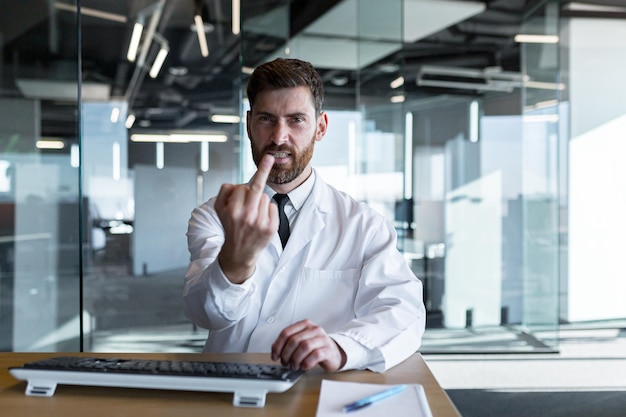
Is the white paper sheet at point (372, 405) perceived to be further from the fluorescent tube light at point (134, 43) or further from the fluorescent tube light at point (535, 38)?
the fluorescent tube light at point (535, 38)

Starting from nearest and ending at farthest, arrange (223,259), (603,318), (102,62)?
(223,259), (102,62), (603,318)

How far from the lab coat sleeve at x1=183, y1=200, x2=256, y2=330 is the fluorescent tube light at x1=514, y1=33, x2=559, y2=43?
13.1ft

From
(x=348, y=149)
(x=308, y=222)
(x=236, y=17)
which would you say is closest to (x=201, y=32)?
(x=236, y=17)

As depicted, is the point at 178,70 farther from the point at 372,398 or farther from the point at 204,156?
the point at 372,398

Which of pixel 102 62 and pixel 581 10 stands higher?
pixel 581 10

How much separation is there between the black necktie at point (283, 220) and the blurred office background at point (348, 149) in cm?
194

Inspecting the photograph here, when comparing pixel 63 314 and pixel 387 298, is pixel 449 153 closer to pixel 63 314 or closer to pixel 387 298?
pixel 63 314

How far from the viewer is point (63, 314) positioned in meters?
3.94

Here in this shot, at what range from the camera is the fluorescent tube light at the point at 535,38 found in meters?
4.99

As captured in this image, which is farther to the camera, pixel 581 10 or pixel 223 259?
pixel 581 10

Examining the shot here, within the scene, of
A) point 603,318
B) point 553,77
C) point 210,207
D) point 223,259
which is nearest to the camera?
point 223,259

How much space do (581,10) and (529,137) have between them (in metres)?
1.46

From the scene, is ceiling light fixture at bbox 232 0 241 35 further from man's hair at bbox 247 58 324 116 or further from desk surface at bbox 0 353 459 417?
desk surface at bbox 0 353 459 417

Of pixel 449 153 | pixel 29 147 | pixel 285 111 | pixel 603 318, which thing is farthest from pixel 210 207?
pixel 603 318
